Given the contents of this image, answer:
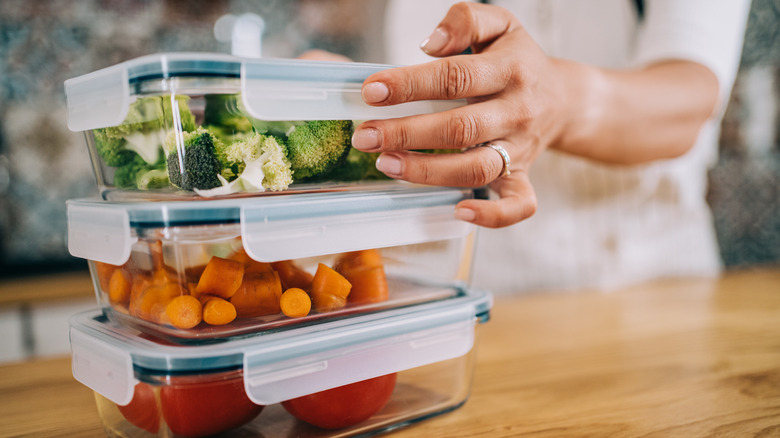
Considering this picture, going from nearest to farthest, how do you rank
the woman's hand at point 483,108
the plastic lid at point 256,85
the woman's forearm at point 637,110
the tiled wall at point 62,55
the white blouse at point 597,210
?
the plastic lid at point 256,85 → the woman's hand at point 483,108 → the woman's forearm at point 637,110 → the white blouse at point 597,210 → the tiled wall at point 62,55

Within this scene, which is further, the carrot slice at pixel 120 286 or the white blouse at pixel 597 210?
the white blouse at pixel 597 210

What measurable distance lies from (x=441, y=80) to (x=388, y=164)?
93mm

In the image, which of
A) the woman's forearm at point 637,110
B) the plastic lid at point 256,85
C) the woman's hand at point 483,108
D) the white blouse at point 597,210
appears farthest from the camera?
the white blouse at point 597,210

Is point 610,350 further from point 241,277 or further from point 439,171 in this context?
point 241,277

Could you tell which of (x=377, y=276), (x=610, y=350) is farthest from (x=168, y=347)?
(x=610, y=350)

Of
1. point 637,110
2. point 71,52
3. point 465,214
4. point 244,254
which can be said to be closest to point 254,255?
point 244,254

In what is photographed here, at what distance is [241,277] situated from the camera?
0.45 metres

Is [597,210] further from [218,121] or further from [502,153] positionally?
[218,121]

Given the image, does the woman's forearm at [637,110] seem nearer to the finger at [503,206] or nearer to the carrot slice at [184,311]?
the finger at [503,206]

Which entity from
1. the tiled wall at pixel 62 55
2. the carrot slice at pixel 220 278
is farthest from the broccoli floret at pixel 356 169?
the tiled wall at pixel 62 55

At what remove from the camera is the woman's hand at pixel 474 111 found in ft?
1.69

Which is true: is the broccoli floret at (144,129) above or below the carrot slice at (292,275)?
above

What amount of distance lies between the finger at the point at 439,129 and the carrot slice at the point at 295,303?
136mm

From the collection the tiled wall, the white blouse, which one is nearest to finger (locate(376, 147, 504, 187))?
the white blouse
